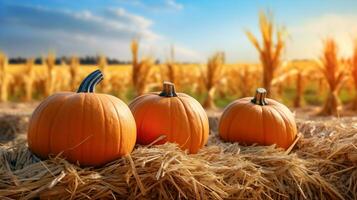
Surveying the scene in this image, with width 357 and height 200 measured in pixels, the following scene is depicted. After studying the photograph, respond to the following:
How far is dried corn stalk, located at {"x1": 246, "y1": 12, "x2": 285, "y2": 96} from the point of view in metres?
7.46

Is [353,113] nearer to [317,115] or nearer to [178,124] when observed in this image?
[317,115]

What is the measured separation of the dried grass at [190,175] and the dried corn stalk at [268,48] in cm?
457

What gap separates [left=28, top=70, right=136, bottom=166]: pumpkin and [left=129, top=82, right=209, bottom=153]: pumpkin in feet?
0.91

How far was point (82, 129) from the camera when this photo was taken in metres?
2.40

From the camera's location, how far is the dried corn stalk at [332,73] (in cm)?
776

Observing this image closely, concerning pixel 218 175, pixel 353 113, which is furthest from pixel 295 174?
pixel 353 113

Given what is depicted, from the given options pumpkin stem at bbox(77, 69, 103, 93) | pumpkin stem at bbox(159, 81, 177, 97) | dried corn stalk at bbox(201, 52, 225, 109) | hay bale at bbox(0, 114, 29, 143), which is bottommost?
hay bale at bbox(0, 114, 29, 143)

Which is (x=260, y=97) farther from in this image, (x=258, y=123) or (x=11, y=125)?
(x=11, y=125)

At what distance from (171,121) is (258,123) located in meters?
0.75

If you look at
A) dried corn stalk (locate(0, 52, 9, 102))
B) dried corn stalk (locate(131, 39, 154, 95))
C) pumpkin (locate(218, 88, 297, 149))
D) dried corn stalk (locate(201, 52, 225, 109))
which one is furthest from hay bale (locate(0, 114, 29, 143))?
dried corn stalk (locate(0, 52, 9, 102))

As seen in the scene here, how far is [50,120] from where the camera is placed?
2443mm

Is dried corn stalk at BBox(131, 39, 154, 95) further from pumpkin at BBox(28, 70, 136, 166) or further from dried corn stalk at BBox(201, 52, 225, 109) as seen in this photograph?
pumpkin at BBox(28, 70, 136, 166)

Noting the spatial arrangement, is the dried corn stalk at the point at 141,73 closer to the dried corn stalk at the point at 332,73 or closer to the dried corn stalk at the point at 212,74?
the dried corn stalk at the point at 212,74

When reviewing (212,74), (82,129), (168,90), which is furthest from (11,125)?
(82,129)
